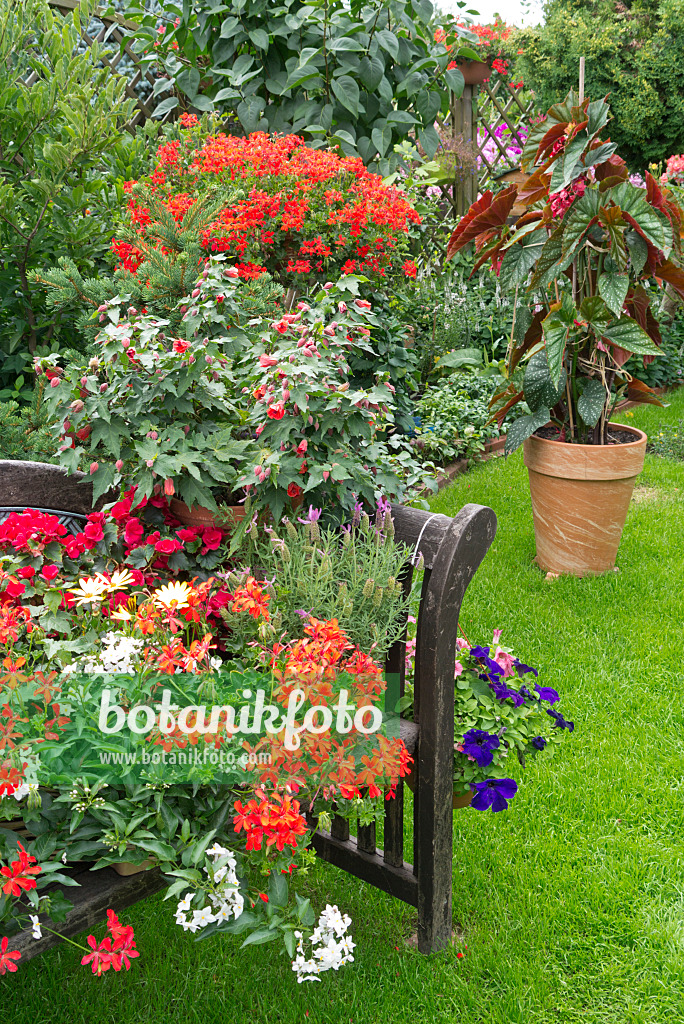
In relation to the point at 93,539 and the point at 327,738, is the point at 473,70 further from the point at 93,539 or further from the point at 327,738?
the point at 327,738

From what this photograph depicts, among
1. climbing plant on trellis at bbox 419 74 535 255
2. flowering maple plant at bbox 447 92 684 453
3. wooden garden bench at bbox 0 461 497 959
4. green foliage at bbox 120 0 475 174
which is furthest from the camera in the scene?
climbing plant on trellis at bbox 419 74 535 255

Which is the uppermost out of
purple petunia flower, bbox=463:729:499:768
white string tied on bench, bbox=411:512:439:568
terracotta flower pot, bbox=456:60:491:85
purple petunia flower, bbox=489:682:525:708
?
terracotta flower pot, bbox=456:60:491:85

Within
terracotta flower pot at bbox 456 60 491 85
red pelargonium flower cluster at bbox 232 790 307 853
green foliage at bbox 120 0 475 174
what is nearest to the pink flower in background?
red pelargonium flower cluster at bbox 232 790 307 853

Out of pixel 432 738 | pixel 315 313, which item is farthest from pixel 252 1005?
pixel 315 313

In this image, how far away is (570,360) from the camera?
3.37 metres

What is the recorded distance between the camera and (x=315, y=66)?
4227 mm

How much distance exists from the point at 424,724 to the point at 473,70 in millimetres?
5927

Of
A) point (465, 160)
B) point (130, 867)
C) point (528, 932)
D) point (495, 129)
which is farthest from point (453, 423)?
point (130, 867)

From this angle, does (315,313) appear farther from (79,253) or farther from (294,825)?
(79,253)

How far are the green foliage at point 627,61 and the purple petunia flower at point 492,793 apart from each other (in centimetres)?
650

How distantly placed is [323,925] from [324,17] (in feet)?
13.9

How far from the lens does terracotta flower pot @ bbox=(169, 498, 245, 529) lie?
1.83m

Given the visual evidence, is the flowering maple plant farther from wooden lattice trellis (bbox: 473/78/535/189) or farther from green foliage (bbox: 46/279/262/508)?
wooden lattice trellis (bbox: 473/78/535/189)

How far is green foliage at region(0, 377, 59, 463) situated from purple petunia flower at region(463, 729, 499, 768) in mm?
1575
